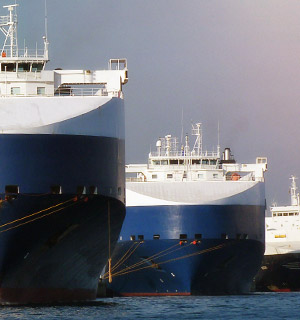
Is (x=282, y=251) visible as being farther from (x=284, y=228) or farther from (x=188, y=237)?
(x=188, y=237)

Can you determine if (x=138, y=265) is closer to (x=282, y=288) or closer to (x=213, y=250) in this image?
(x=213, y=250)

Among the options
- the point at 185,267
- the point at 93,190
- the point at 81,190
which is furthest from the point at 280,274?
the point at 81,190

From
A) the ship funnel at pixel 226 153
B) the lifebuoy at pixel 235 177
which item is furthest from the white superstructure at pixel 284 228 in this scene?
the lifebuoy at pixel 235 177

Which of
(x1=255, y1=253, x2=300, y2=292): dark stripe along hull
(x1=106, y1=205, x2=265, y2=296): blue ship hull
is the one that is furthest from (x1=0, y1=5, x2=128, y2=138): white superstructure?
(x1=255, y1=253, x2=300, y2=292): dark stripe along hull

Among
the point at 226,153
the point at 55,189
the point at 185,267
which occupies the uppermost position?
the point at 226,153

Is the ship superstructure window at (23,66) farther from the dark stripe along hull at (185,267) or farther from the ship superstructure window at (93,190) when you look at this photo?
the dark stripe along hull at (185,267)

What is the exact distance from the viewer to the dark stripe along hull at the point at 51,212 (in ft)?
194

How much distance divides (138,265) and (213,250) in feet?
16.3

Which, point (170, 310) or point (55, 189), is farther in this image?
point (170, 310)

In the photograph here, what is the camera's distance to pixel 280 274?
123000 millimetres

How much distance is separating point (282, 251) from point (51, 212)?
224 ft

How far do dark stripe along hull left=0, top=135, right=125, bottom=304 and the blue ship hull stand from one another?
24814 millimetres

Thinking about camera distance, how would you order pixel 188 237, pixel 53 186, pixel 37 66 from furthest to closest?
pixel 188 237 < pixel 37 66 < pixel 53 186

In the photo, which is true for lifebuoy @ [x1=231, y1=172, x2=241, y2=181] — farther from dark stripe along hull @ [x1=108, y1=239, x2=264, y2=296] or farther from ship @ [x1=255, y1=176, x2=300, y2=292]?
ship @ [x1=255, y1=176, x2=300, y2=292]
